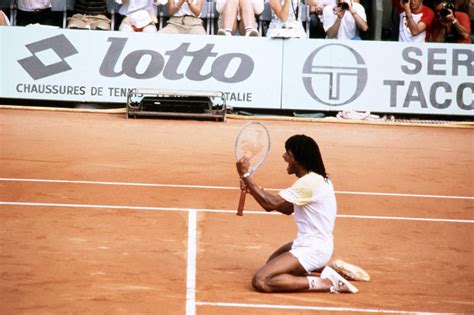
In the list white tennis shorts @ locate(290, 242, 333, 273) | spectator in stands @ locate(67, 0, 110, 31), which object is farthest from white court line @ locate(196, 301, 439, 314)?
spectator in stands @ locate(67, 0, 110, 31)

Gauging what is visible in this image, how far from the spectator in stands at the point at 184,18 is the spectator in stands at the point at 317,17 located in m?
2.33

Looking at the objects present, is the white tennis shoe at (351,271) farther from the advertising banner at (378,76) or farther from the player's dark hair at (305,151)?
the advertising banner at (378,76)

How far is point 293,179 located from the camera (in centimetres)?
1223

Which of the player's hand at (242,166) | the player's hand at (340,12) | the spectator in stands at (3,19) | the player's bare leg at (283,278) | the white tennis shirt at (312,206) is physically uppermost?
the player's hand at (340,12)

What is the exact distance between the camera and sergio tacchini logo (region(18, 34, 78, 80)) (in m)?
18.5

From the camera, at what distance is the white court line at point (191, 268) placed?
649 cm

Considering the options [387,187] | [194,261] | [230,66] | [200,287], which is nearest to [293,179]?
[387,187]

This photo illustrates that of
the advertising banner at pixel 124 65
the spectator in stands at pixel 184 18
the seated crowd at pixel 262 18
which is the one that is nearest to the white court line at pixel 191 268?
the advertising banner at pixel 124 65

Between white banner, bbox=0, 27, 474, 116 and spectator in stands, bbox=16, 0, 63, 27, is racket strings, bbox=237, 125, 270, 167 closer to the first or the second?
white banner, bbox=0, 27, 474, 116

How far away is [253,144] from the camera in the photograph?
7.30m

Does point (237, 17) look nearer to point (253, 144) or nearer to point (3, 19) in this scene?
point (3, 19)

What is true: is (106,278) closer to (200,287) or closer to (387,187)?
(200,287)

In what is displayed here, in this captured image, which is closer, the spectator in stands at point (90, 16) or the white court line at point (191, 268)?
the white court line at point (191, 268)

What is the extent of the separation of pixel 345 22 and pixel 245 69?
2625mm
